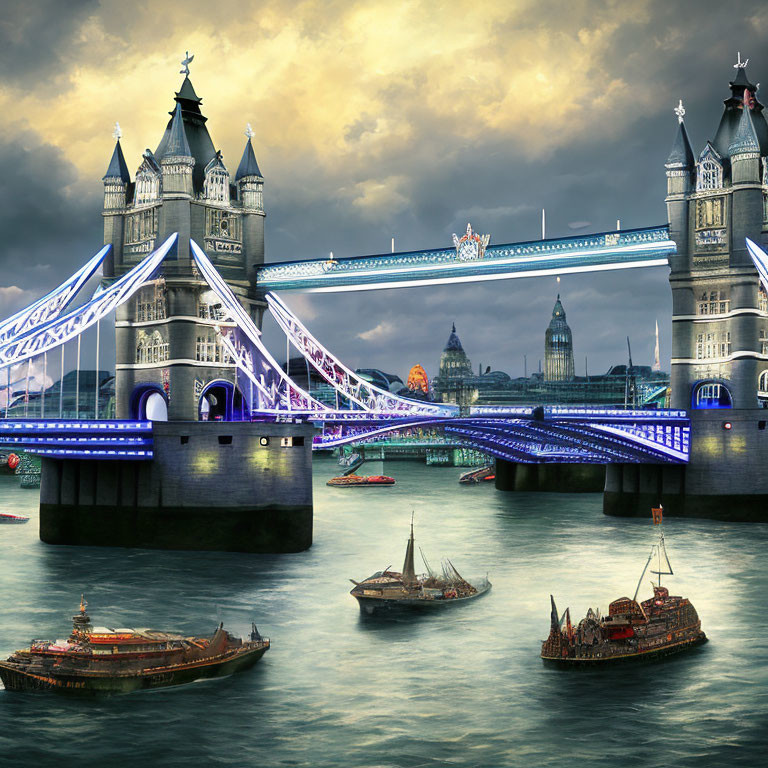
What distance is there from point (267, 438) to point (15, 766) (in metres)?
19.5

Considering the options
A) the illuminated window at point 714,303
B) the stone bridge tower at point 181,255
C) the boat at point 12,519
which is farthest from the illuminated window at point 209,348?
the illuminated window at point 714,303

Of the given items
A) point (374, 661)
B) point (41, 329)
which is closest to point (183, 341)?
point (41, 329)

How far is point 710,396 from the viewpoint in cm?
4478

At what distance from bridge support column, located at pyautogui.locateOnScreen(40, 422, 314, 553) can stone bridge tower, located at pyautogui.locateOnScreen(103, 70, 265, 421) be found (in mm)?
6044

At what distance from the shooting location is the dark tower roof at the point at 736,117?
45156mm

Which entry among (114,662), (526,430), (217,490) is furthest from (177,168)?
(114,662)

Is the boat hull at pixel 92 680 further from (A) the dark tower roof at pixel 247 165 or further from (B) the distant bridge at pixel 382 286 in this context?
(A) the dark tower roof at pixel 247 165

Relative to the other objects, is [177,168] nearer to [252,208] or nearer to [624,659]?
[252,208]

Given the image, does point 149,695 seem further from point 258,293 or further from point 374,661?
point 258,293

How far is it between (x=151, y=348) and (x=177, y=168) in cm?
688

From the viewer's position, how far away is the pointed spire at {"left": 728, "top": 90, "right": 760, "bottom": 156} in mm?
43125

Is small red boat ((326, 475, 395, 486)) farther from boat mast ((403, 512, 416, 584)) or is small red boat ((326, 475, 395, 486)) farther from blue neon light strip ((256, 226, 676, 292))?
boat mast ((403, 512, 416, 584))

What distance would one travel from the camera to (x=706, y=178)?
44.0 meters

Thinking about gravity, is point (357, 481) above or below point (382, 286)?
below
